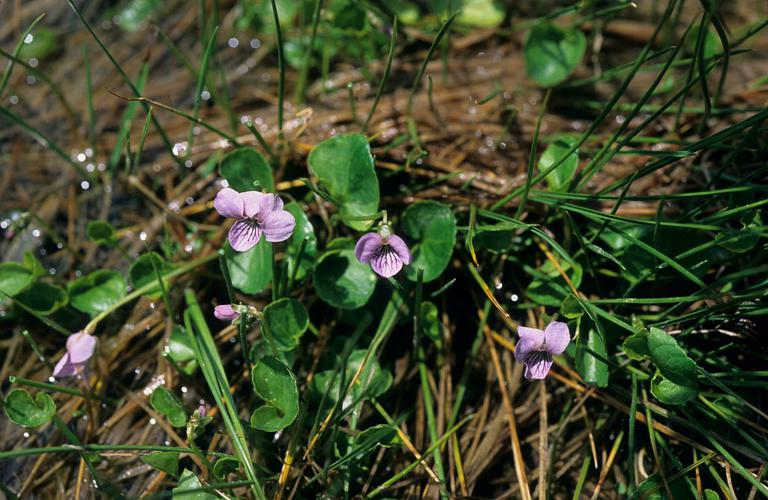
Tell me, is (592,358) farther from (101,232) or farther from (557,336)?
(101,232)

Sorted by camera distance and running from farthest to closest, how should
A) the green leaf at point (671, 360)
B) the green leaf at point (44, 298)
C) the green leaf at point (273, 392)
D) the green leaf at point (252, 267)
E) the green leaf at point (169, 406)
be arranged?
the green leaf at point (44, 298) < the green leaf at point (252, 267) < the green leaf at point (169, 406) < the green leaf at point (273, 392) < the green leaf at point (671, 360)

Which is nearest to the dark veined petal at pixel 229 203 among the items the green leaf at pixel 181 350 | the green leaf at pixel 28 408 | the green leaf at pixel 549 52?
the green leaf at pixel 181 350

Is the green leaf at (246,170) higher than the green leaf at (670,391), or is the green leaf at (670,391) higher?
the green leaf at (246,170)

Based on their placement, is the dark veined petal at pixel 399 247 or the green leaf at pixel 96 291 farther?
the green leaf at pixel 96 291

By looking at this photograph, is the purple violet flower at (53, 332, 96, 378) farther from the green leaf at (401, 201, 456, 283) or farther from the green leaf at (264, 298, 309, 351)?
the green leaf at (401, 201, 456, 283)

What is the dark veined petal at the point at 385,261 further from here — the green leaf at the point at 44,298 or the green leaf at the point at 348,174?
the green leaf at the point at 44,298

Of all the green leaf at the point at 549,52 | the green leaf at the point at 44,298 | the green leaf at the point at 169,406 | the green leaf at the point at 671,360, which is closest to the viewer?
the green leaf at the point at 671,360

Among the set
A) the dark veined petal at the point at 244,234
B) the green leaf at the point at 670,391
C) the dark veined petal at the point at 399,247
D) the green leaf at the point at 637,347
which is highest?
the dark veined petal at the point at 244,234
